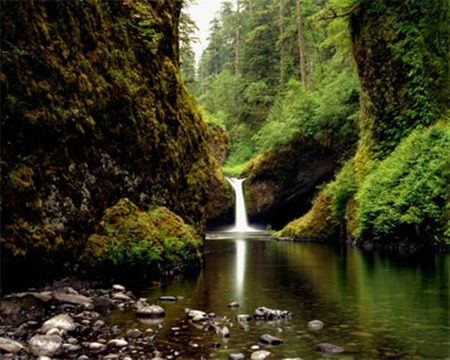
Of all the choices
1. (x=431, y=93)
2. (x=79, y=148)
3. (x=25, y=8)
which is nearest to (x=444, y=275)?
(x=79, y=148)

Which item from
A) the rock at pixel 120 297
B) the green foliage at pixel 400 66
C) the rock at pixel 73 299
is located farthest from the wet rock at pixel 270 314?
the green foliage at pixel 400 66

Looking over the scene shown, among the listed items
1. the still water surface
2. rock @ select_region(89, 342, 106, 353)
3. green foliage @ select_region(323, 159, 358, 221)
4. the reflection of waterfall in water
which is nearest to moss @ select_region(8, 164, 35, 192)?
the still water surface

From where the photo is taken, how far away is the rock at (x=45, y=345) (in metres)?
5.23

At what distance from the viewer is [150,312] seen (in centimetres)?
711

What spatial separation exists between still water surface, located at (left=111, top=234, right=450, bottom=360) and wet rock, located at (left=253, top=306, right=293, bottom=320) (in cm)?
15

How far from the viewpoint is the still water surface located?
548 cm

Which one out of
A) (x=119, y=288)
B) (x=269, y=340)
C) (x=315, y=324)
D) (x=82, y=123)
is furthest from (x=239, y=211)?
(x=269, y=340)

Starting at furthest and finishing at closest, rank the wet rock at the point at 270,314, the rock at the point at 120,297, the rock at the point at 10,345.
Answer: the rock at the point at 120,297, the wet rock at the point at 270,314, the rock at the point at 10,345

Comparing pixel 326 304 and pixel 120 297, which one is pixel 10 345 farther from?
pixel 326 304

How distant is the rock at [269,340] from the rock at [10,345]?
2.66 m

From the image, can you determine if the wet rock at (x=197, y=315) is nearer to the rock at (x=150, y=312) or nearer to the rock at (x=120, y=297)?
the rock at (x=150, y=312)

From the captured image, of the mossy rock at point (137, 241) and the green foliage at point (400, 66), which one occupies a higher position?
→ the green foliage at point (400, 66)

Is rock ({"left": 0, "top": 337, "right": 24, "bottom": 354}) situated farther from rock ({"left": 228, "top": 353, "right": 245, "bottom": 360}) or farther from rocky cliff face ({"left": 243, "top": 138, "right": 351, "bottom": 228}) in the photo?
rocky cliff face ({"left": 243, "top": 138, "right": 351, "bottom": 228})

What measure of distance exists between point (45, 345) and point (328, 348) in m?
3.05
